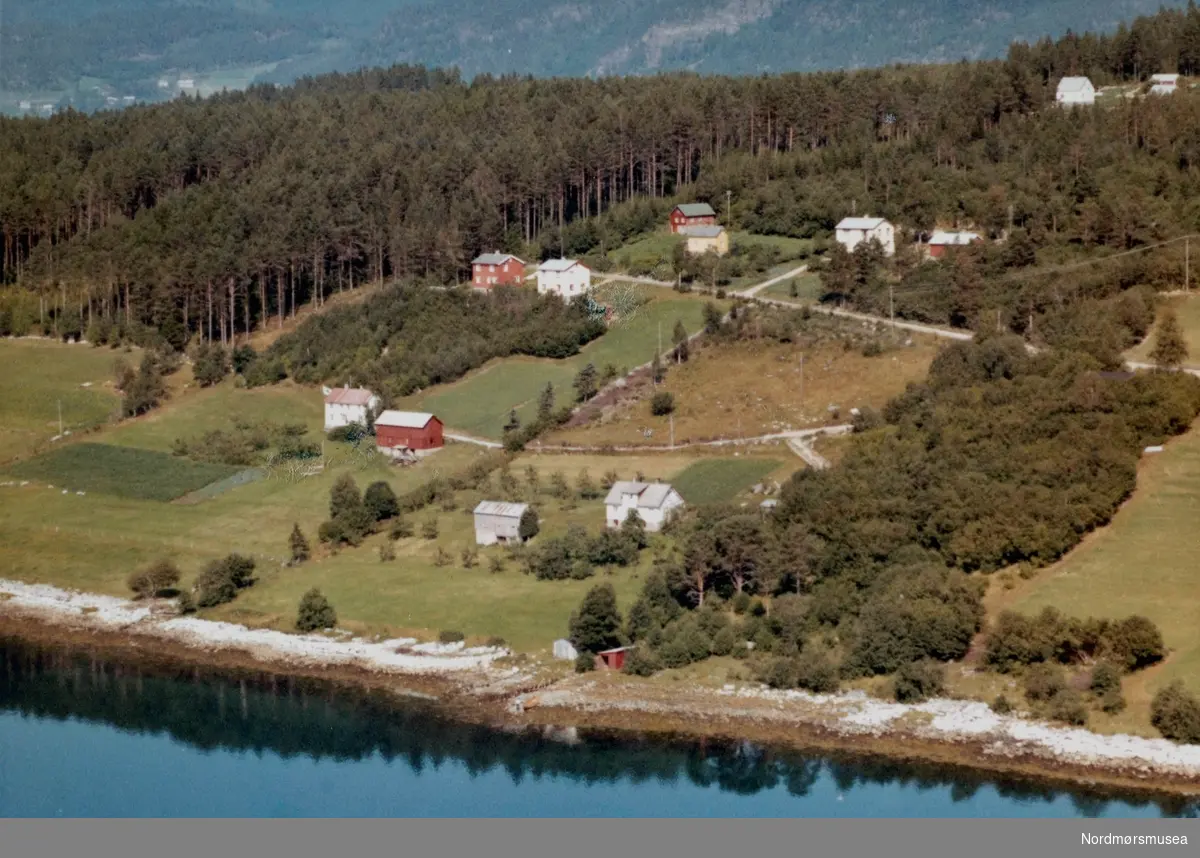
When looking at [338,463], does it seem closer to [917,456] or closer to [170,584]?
[170,584]

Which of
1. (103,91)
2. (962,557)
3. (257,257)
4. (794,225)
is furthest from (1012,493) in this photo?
(103,91)

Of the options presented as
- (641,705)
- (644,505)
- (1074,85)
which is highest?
(1074,85)

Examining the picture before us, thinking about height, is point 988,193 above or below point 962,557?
above

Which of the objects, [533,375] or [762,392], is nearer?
[762,392]

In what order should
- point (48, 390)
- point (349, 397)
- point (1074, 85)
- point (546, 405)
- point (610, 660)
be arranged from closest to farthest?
point (610, 660) < point (546, 405) < point (349, 397) < point (48, 390) < point (1074, 85)

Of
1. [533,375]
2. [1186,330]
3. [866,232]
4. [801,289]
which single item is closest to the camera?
[1186,330]

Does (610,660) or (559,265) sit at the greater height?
(559,265)

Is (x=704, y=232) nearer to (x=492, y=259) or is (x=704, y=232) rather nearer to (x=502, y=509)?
(x=492, y=259)

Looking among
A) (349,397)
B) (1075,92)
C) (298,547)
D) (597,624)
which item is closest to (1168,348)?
(597,624)
